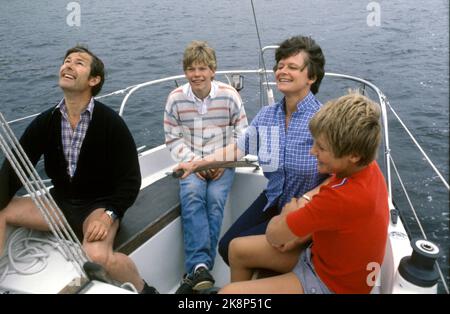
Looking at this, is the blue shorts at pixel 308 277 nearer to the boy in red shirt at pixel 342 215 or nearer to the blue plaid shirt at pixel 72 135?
the boy in red shirt at pixel 342 215

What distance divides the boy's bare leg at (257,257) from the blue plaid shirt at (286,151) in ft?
1.25

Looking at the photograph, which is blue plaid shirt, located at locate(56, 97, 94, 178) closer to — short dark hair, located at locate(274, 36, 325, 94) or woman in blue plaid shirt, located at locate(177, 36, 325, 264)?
woman in blue plaid shirt, located at locate(177, 36, 325, 264)

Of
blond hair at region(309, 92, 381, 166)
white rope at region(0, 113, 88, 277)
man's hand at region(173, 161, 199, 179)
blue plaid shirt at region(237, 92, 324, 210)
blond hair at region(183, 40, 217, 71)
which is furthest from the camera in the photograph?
blond hair at region(183, 40, 217, 71)

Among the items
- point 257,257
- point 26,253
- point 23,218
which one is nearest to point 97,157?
point 23,218

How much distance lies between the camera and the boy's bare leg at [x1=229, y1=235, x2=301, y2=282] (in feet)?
6.02

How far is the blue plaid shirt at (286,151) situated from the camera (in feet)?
6.78

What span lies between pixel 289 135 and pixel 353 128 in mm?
678

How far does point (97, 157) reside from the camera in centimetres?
216

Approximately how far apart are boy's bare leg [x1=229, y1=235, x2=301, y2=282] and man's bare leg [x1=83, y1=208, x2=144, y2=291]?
1.66 ft

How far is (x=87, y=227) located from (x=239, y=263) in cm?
77

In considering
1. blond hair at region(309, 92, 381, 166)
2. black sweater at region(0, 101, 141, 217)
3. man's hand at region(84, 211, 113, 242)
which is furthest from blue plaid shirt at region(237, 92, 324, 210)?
man's hand at region(84, 211, 113, 242)

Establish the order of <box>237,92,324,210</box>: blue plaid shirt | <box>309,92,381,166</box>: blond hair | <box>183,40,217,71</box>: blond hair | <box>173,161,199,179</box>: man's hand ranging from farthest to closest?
<box>183,40,217,71</box>: blond hair, <box>173,161,199,179</box>: man's hand, <box>237,92,324,210</box>: blue plaid shirt, <box>309,92,381,166</box>: blond hair

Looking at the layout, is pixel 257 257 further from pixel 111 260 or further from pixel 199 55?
pixel 199 55

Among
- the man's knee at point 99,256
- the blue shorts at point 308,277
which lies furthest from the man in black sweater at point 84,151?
the blue shorts at point 308,277
